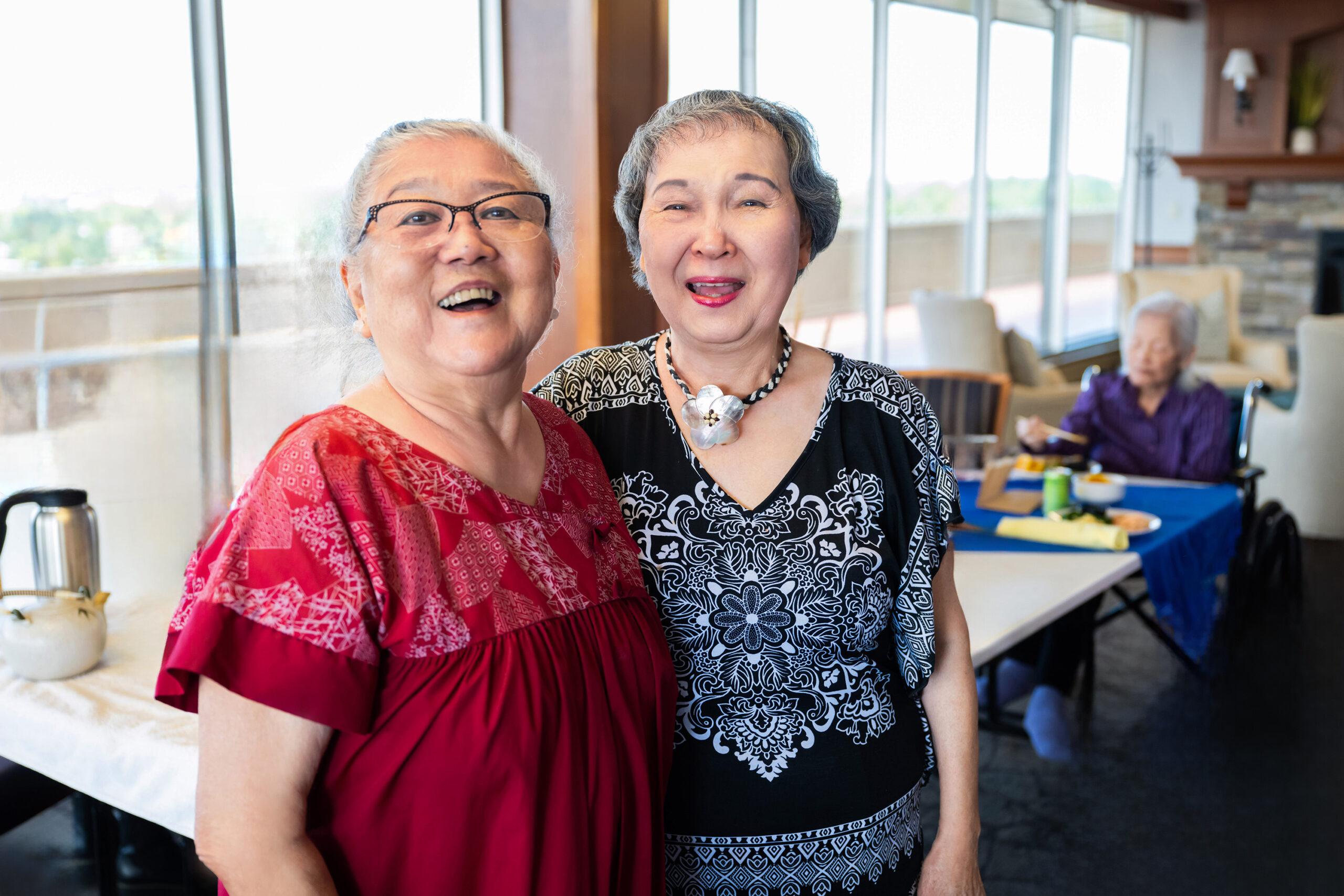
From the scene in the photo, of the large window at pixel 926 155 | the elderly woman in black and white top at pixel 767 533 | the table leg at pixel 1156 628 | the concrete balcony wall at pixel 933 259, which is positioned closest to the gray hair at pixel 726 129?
the elderly woman in black and white top at pixel 767 533

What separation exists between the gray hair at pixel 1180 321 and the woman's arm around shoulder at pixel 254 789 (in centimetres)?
377

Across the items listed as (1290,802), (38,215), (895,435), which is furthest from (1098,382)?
(38,215)

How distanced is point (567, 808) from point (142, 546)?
236 cm

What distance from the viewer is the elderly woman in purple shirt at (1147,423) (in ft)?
12.7

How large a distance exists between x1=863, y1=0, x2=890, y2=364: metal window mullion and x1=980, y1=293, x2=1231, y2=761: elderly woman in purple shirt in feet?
8.34

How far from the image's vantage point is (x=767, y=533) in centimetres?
134

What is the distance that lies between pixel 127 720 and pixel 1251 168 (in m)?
9.24

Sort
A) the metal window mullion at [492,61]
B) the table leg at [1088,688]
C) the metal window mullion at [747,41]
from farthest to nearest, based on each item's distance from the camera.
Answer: the metal window mullion at [747,41] < the table leg at [1088,688] < the metal window mullion at [492,61]

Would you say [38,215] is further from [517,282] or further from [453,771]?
[453,771]

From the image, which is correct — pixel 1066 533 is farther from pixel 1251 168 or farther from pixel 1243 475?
pixel 1251 168

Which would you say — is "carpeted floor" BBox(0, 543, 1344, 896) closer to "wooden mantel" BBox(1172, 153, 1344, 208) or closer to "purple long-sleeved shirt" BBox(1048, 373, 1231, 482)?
"purple long-sleeved shirt" BBox(1048, 373, 1231, 482)

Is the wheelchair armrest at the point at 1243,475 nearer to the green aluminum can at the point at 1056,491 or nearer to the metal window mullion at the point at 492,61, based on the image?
the green aluminum can at the point at 1056,491

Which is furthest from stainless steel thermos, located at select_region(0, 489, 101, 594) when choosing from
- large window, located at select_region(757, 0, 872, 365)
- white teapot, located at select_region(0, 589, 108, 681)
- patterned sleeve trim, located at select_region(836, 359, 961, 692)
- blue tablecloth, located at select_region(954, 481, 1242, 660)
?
large window, located at select_region(757, 0, 872, 365)

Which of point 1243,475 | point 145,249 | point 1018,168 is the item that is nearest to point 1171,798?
point 1243,475
